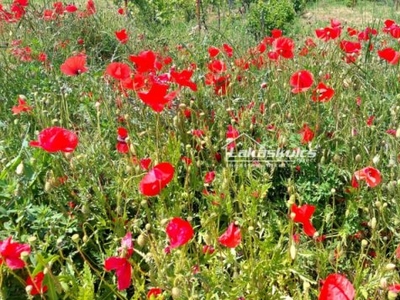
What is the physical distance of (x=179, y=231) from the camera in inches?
48.5

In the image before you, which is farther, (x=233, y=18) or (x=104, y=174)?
(x=233, y=18)

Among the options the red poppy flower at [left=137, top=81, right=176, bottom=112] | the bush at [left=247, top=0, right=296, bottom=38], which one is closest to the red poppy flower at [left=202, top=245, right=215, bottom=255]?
the red poppy flower at [left=137, top=81, right=176, bottom=112]

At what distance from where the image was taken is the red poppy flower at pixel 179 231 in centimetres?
123

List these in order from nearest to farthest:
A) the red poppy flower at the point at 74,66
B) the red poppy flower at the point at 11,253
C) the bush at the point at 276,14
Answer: the red poppy flower at the point at 11,253
the red poppy flower at the point at 74,66
the bush at the point at 276,14

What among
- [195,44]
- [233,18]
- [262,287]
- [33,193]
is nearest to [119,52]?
[195,44]

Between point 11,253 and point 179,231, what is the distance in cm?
43

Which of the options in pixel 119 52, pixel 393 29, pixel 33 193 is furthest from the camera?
pixel 119 52

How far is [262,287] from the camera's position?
1453mm

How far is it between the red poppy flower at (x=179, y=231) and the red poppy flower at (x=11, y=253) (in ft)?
1.21

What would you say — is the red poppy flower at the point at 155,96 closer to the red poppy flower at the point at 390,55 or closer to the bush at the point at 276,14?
the red poppy flower at the point at 390,55

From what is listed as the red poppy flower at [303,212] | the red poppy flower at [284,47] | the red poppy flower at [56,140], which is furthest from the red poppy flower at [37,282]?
the red poppy flower at [284,47]

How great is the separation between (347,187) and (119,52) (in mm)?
2788

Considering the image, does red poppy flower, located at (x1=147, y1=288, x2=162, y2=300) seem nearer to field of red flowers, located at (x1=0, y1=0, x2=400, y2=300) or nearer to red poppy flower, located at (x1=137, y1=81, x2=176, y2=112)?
field of red flowers, located at (x1=0, y1=0, x2=400, y2=300)

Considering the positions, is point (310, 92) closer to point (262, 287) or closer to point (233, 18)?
point (262, 287)
